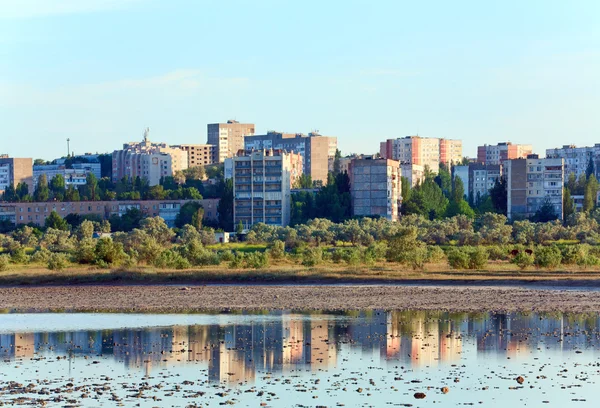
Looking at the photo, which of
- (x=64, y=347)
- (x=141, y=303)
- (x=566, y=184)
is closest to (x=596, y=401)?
(x=64, y=347)

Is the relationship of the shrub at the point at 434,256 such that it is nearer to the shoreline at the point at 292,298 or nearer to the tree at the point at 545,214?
the shoreline at the point at 292,298

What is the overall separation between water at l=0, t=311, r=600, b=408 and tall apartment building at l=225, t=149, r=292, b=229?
107m

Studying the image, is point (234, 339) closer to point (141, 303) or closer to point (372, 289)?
point (141, 303)

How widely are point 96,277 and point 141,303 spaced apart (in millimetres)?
12282

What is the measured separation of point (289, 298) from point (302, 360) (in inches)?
742

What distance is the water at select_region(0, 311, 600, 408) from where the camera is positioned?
22812 millimetres

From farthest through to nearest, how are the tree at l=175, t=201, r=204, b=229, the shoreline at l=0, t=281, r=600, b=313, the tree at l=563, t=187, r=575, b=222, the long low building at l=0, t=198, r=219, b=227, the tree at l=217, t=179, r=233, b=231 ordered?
the long low building at l=0, t=198, r=219, b=227, the tree at l=217, t=179, r=233, b=231, the tree at l=175, t=201, r=204, b=229, the tree at l=563, t=187, r=575, b=222, the shoreline at l=0, t=281, r=600, b=313

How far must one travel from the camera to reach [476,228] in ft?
394

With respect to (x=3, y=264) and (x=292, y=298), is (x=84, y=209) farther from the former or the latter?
(x=292, y=298)

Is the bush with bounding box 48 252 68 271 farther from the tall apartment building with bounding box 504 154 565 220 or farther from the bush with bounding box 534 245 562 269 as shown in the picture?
the tall apartment building with bounding box 504 154 565 220

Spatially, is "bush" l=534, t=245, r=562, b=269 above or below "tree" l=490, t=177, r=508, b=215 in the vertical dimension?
below

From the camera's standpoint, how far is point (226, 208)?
147 metres

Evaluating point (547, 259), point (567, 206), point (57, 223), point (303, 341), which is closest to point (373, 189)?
point (567, 206)

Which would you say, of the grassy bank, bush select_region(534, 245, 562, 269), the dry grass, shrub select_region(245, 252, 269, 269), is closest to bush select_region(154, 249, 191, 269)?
the grassy bank
